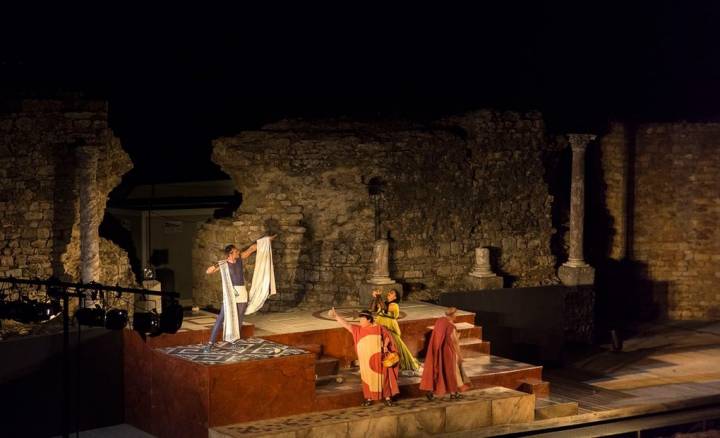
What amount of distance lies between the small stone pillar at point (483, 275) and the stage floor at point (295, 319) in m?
1.74

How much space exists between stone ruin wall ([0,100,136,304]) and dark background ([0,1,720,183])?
2.11 metres

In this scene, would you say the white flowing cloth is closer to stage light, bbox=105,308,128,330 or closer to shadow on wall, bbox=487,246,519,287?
stage light, bbox=105,308,128,330

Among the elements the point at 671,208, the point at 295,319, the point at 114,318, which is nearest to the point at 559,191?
the point at 671,208

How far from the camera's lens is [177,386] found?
50.3 feet

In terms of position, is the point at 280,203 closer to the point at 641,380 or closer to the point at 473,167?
the point at 473,167

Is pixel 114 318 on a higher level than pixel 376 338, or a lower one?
higher

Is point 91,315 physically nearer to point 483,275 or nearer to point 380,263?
point 380,263

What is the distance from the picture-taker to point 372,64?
82.2 ft

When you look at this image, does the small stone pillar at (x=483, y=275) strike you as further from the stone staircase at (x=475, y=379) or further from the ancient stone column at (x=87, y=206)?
the ancient stone column at (x=87, y=206)

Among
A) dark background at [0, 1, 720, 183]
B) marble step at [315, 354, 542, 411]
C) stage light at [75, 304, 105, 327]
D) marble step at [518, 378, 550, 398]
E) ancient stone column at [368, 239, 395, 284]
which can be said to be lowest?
marble step at [518, 378, 550, 398]

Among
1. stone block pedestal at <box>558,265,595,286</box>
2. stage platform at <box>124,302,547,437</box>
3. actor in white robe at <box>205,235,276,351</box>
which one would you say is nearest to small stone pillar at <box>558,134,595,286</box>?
stone block pedestal at <box>558,265,595,286</box>

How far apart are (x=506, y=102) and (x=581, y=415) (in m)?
8.36

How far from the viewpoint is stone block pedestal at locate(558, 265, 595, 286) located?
74.7ft

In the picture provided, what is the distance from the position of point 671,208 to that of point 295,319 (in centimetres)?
943
